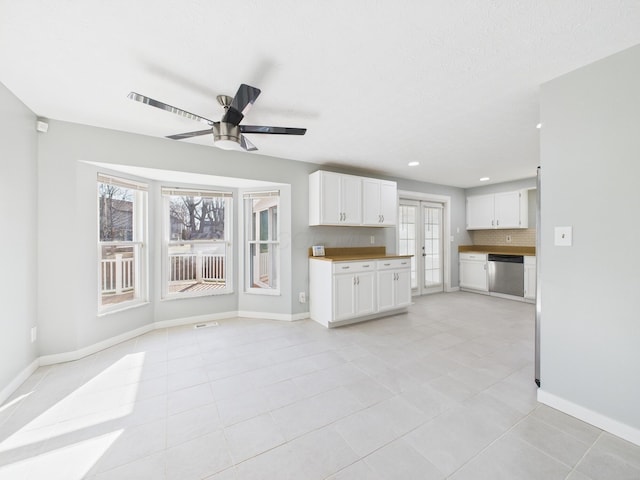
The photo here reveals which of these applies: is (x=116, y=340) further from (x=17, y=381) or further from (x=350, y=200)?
(x=350, y=200)

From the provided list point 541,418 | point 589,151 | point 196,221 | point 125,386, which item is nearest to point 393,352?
point 541,418

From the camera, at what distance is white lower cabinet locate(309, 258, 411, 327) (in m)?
3.54

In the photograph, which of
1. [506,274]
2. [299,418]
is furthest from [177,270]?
[506,274]

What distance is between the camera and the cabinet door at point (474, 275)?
551cm

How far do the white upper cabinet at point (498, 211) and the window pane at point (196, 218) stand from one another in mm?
5440

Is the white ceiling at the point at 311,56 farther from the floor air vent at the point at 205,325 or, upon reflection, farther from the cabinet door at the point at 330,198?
the floor air vent at the point at 205,325

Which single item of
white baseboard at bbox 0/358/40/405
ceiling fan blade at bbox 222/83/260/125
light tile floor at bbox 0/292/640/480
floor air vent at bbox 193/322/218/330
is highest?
ceiling fan blade at bbox 222/83/260/125

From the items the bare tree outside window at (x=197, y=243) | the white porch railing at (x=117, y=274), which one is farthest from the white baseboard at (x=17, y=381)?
the bare tree outside window at (x=197, y=243)

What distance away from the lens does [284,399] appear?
6.53 ft

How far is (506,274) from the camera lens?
16.8 ft

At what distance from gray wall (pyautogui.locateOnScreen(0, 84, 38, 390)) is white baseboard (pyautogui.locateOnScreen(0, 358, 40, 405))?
0.12ft

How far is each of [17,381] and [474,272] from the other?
6958mm

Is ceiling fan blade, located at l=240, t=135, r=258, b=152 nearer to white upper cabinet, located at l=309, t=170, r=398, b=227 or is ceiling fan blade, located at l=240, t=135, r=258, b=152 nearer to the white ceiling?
the white ceiling

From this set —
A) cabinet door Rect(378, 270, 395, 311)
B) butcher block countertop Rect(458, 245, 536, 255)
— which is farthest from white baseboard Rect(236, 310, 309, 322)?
butcher block countertop Rect(458, 245, 536, 255)
